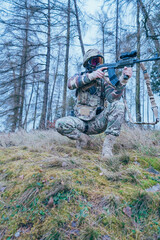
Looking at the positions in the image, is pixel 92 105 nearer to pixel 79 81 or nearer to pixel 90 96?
pixel 90 96

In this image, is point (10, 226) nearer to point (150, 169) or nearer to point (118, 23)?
point (150, 169)

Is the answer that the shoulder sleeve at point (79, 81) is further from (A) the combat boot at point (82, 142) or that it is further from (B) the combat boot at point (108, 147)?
(B) the combat boot at point (108, 147)

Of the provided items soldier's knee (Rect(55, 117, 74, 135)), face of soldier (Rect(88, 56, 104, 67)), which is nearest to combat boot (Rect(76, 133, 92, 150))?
soldier's knee (Rect(55, 117, 74, 135))

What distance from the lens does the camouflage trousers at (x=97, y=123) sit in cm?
225

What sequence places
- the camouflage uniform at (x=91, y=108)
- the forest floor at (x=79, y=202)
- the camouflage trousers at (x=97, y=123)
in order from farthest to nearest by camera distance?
1. the camouflage uniform at (x=91, y=108)
2. the camouflage trousers at (x=97, y=123)
3. the forest floor at (x=79, y=202)

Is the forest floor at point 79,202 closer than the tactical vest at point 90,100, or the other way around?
the forest floor at point 79,202

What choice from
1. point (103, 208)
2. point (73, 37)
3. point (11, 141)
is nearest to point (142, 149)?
point (103, 208)

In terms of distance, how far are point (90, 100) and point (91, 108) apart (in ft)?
0.49

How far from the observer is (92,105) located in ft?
8.80

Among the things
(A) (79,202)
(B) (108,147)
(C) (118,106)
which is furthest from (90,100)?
(A) (79,202)

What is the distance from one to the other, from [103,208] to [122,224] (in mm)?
160

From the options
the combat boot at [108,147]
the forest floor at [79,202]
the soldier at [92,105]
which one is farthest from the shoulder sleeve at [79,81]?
the forest floor at [79,202]

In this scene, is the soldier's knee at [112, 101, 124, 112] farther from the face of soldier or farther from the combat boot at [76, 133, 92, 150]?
the face of soldier

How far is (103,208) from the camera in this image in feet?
3.55
